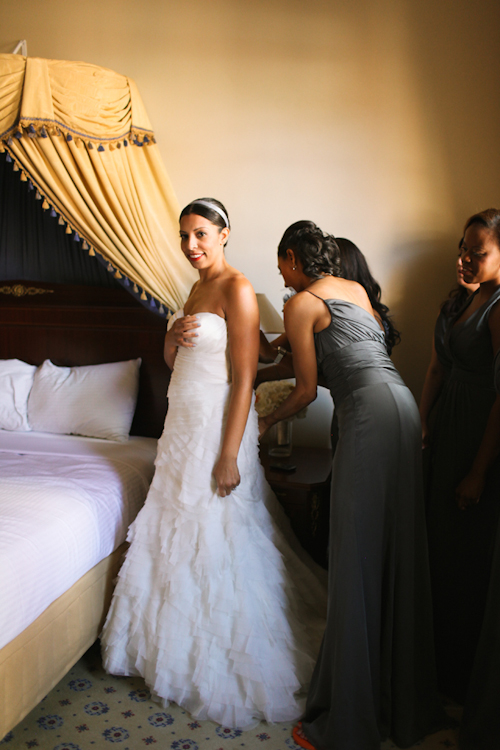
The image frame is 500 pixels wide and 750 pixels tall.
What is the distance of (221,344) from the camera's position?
78.4 inches

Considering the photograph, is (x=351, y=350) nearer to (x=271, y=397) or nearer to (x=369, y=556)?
(x=369, y=556)

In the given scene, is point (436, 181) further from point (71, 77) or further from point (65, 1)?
point (65, 1)

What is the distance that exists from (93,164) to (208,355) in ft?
4.18

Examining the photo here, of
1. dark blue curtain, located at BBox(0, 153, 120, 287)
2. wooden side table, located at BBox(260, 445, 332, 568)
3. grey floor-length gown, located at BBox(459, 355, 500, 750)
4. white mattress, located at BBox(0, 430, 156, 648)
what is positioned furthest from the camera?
dark blue curtain, located at BBox(0, 153, 120, 287)

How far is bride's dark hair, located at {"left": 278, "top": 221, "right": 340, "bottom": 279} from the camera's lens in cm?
Answer: 186

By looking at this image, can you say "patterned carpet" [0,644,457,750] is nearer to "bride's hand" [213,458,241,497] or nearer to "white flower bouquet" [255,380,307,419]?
"bride's hand" [213,458,241,497]

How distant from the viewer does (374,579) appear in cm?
162

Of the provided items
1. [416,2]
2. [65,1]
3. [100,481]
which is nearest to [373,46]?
[416,2]

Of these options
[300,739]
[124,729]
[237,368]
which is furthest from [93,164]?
[300,739]

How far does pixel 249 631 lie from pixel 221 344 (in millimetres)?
989

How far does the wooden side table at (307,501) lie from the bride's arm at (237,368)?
49 cm

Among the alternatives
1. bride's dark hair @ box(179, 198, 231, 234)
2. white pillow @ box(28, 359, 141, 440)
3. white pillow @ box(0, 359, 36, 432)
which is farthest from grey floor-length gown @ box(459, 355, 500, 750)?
white pillow @ box(0, 359, 36, 432)

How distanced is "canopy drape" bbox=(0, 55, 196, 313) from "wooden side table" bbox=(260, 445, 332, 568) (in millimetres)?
1008

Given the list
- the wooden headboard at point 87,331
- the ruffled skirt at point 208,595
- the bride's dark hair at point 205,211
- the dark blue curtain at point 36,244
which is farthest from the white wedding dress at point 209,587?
the dark blue curtain at point 36,244
